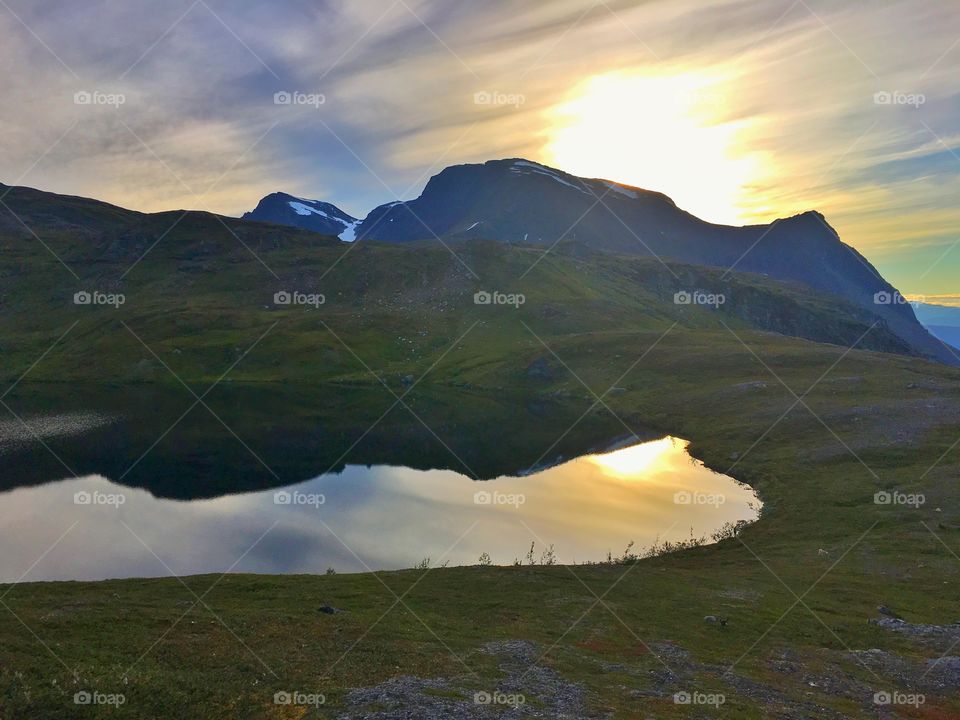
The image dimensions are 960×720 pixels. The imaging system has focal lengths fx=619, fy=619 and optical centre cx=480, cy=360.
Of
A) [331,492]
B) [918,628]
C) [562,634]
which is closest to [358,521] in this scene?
[331,492]

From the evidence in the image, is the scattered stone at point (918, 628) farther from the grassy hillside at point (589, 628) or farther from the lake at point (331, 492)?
the lake at point (331, 492)

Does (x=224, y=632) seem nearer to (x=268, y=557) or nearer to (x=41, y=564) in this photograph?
(x=268, y=557)

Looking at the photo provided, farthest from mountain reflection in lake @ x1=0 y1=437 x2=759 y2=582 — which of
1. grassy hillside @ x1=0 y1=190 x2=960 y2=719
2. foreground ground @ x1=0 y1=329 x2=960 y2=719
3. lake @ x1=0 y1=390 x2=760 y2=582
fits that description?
foreground ground @ x1=0 y1=329 x2=960 y2=719

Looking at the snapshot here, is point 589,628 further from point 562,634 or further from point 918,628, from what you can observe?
point 918,628

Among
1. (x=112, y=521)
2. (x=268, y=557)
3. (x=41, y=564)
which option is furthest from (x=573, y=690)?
(x=112, y=521)

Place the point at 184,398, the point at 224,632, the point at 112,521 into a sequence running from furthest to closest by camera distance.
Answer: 1. the point at 184,398
2. the point at 112,521
3. the point at 224,632

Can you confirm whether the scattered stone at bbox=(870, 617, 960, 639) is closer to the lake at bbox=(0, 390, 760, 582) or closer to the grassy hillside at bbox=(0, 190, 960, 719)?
the grassy hillside at bbox=(0, 190, 960, 719)

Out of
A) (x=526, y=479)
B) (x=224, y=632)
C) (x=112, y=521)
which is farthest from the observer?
(x=526, y=479)

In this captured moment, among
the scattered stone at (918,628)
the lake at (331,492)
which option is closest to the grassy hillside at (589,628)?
the scattered stone at (918,628)
